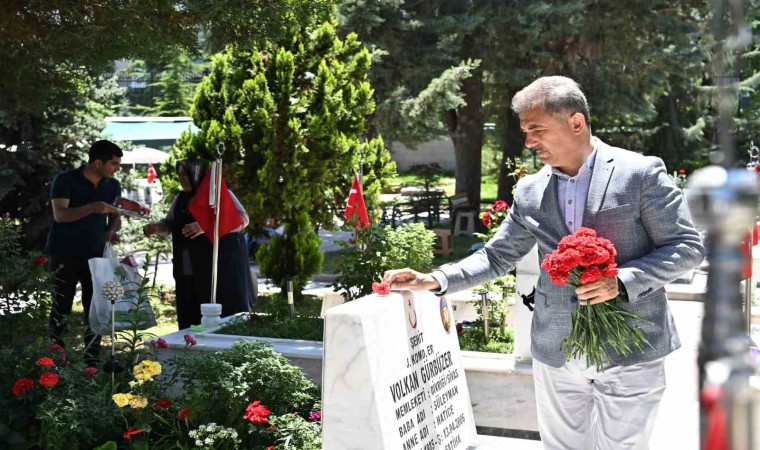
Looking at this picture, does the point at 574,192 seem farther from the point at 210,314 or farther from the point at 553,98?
the point at 210,314

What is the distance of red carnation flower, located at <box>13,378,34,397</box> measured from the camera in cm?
453

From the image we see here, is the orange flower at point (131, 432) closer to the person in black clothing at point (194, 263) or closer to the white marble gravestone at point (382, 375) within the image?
the white marble gravestone at point (382, 375)

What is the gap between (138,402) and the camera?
14.3 feet

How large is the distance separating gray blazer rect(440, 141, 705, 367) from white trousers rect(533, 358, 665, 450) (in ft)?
0.22

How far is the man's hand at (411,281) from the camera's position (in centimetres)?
358

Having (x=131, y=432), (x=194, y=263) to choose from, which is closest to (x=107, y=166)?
(x=194, y=263)

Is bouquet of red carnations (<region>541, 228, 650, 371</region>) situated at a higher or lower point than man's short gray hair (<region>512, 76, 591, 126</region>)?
lower

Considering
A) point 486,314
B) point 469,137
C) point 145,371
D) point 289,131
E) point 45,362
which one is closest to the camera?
point 145,371

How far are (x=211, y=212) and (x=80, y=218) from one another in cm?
127

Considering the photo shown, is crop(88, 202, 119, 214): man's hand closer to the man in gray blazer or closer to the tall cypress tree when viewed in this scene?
the tall cypress tree

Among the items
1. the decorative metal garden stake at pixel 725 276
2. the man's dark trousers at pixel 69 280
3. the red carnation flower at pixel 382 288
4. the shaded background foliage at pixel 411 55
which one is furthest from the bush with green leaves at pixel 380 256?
the decorative metal garden stake at pixel 725 276

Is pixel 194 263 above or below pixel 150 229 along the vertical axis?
below

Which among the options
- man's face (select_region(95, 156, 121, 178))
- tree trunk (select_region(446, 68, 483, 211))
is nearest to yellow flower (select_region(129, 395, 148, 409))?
man's face (select_region(95, 156, 121, 178))

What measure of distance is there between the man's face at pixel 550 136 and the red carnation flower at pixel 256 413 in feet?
6.09
